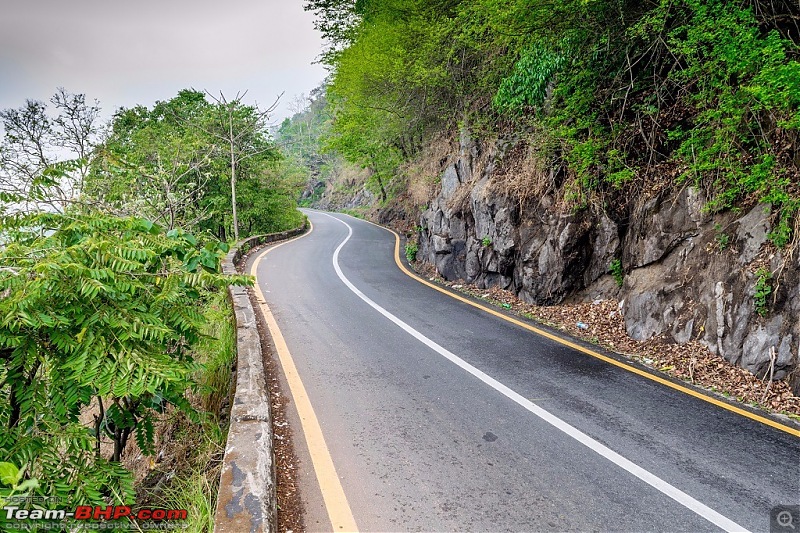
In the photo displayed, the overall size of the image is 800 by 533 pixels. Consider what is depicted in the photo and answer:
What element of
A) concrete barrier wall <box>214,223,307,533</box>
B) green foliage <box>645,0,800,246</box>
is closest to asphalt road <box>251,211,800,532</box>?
concrete barrier wall <box>214,223,307,533</box>

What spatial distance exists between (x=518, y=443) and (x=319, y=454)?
5.95 ft

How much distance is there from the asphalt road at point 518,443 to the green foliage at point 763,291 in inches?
57.6

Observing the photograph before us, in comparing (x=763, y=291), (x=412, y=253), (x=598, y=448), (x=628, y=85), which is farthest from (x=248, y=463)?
(x=412, y=253)

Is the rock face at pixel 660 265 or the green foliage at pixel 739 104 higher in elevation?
the green foliage at pixel 739 104

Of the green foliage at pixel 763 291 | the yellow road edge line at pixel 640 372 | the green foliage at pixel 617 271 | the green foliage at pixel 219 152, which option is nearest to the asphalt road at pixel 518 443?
the yellow road edge line at pixel 640 372

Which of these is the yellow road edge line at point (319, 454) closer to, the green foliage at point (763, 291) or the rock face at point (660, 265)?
the rock face at point (660, 265)

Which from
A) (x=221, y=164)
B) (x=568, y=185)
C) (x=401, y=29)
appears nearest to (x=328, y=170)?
(x=221, y=164)

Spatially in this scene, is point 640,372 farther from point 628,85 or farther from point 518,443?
point 628,85

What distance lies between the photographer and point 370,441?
12.9ft

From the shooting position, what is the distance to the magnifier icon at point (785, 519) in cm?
290

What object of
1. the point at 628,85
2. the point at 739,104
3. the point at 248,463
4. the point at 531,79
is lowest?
the point at 248,463

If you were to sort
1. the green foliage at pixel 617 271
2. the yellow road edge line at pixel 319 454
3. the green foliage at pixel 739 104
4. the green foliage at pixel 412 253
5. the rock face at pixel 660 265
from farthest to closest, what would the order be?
the green foliage at pixel 412 253
the green foliage at pixel 617 271
the rock face at pixel 660 265
the green foliage at pixel 739 104
the yellow road edge line at pixel 319 454

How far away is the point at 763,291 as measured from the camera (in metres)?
5.02

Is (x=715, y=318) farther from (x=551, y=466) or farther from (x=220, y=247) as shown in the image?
(x=220, y=247)
